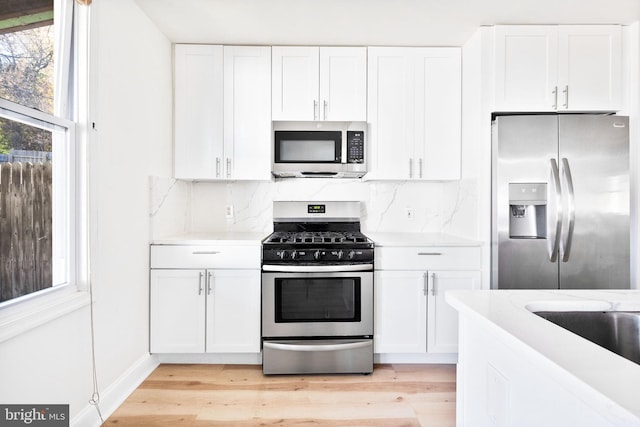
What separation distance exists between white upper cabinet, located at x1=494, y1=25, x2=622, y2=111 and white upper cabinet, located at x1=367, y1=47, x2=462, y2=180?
0.41 meters

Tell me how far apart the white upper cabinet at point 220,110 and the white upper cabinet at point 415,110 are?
2.80 feet

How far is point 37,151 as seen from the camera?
1613mm

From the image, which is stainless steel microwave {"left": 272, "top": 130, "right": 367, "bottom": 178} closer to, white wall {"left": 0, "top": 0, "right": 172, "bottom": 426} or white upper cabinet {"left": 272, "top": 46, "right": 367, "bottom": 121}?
white upper cabinet {"left": 272, "top": 46, "right": 367, "bottom": 121}

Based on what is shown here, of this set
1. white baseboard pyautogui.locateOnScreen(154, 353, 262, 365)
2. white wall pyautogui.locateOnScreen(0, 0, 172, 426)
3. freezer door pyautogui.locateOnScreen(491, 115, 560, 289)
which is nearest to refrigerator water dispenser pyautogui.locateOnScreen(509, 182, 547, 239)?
freezer door pyautogui.locateOnScreen(491, 115, 560, 289)

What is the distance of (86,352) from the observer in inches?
72.1

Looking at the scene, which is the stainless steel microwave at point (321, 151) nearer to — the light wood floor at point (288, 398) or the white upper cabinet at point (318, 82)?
the white upper cabinet at point (318, 82)

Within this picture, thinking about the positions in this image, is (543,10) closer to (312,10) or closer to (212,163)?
(312,10)

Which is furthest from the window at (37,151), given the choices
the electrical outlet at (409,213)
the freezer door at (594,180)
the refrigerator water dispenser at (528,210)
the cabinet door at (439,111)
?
the freezer door at (594,180)

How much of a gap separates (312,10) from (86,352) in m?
2.34

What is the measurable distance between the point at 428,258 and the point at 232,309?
143 centimetres

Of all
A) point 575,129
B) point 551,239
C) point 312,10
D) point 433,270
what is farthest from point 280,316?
point 575,129

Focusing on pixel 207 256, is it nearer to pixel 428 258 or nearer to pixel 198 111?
pixel 198 111

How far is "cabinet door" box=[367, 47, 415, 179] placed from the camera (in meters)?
2.88

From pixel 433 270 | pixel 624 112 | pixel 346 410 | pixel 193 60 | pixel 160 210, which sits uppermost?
pixel 193 60
